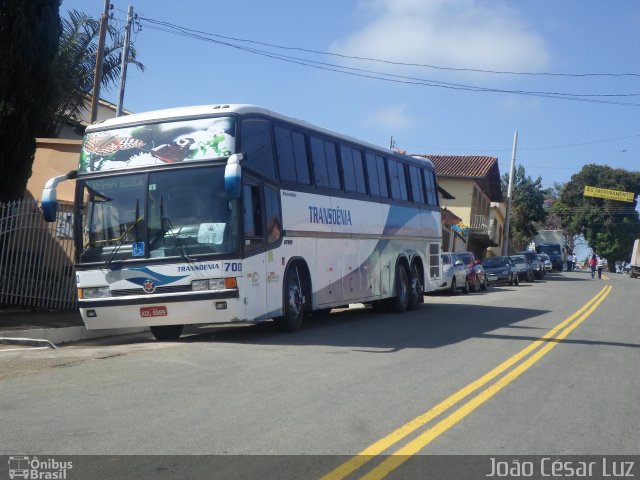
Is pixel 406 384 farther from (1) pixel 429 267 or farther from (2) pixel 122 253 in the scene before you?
(1) pixel 429 267

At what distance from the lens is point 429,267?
22.2 metres

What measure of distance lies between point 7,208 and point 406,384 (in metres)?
9.33

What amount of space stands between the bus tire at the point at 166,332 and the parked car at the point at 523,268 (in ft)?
103

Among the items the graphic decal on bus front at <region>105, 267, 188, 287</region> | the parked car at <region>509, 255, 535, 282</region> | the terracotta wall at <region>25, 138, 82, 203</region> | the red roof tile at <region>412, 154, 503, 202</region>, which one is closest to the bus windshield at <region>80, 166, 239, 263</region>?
the graphic decal on bus front at <region>105, 267, 188, 287</region>

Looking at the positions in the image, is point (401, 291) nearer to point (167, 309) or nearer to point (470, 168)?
point (167, 309)

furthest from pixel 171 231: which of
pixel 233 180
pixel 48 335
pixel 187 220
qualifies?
pixel 48 335

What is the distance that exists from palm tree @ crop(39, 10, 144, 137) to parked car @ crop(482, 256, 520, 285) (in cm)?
1974

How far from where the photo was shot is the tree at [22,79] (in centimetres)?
1463

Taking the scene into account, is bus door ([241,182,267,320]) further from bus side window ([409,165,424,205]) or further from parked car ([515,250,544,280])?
parked car ([515,250,544,280])

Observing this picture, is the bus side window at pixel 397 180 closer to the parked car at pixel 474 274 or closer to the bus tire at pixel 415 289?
the bus tire at pixel 415 289

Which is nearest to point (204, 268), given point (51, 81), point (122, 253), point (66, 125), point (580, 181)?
point (122, 253)

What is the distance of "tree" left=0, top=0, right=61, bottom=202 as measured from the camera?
14633mm

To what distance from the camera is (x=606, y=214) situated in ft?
266

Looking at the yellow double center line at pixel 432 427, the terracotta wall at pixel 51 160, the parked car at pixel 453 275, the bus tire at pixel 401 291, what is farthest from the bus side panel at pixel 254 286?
the parked car at pixel 453 275
